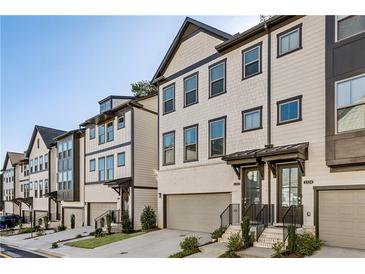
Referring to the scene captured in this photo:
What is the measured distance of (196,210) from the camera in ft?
59.1

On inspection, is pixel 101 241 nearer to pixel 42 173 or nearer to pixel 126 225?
pixel 126 225

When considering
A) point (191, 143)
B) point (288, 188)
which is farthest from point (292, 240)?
point (191, 143)

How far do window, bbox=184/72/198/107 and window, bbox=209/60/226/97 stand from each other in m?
1.15

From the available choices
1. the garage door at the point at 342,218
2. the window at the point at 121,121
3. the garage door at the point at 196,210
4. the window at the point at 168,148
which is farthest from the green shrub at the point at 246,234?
the window at the point at 121,121

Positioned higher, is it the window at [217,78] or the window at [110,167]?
the window at [217,78]

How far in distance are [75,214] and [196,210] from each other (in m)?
15.1

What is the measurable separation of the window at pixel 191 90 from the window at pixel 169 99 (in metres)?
1.14

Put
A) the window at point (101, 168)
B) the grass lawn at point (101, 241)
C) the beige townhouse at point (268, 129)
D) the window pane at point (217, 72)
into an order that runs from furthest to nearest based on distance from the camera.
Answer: the window at point (101, 168), the grass lawn at point (101, 241), the window pane at point (217, 72), the beige townhouse at point (268, 129)

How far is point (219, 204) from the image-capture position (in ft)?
54.4

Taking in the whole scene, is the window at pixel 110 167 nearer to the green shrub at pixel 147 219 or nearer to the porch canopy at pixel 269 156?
the green shrub at pixel 147 219

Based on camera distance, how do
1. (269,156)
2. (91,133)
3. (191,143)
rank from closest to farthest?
(269,156) → (191,143) → (91,133)

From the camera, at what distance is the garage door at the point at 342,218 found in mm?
10984

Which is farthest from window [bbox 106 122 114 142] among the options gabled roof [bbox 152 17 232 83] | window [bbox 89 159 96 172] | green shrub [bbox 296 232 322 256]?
green shrub [bbox 296 232 322 256]

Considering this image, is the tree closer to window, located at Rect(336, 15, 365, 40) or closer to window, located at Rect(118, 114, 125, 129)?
window, located at Rect(118, 114, 125, 129)
